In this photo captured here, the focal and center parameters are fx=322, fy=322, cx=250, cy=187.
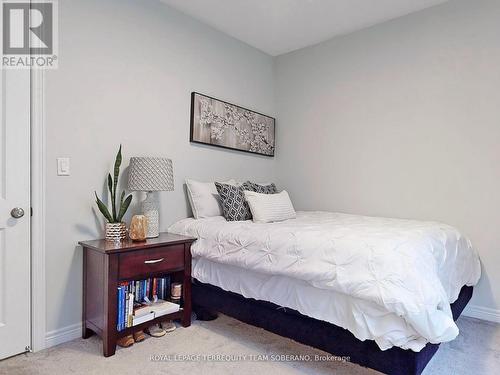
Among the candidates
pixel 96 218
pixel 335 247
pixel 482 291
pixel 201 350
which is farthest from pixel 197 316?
pixel 482 291

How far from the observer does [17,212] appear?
1.88 metres

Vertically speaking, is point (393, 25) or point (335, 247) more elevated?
point (393, 25)

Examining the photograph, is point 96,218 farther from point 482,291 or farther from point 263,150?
point 482,291

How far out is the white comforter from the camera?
1.40 metres

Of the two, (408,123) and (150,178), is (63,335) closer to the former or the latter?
(150,178)

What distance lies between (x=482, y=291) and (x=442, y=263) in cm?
114

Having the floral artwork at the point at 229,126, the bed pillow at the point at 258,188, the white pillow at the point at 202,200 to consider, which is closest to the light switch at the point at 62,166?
the white pillow at the point at 202,200

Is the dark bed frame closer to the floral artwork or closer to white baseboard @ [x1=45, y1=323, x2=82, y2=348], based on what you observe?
white baseboard @ [x1=45, y1=323, x2=82, y2=348]

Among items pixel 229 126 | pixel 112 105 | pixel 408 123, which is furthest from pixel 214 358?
pixel 408 123

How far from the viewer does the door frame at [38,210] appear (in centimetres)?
194

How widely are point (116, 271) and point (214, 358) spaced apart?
2.53 ft

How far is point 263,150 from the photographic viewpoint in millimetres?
3693

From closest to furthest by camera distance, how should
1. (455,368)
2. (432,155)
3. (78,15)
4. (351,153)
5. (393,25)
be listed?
(455,368) < (78,15) < (432,155) < (393,25) < (351,153)

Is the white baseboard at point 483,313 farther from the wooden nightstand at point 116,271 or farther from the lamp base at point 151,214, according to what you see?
the lamp base at point 151,214
